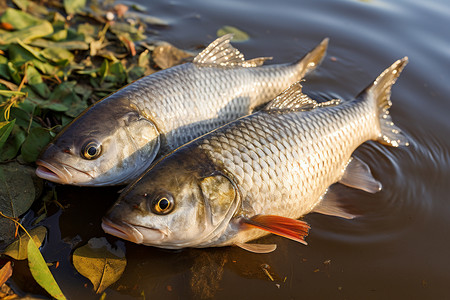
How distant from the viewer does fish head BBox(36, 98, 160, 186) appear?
2893 millimetres

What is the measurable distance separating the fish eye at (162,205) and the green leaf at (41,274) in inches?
28.4

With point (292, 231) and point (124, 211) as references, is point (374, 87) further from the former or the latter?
point (124, 211)

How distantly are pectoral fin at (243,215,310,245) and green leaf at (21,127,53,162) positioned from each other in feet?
5.96

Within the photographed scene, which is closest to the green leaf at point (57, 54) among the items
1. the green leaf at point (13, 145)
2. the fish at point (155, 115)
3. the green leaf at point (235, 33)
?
the green leaf at point (13, 145)

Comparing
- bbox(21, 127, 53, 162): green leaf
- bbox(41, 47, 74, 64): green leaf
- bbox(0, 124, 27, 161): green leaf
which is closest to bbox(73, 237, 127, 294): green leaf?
bbox(21, 127, 53, 162): green leaf

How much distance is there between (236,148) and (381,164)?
6.07 feet

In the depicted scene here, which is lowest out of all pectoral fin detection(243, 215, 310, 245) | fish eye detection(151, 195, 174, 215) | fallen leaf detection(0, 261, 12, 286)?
fallen leaf detection(0, 261, 12, 286)

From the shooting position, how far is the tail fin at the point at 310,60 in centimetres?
457

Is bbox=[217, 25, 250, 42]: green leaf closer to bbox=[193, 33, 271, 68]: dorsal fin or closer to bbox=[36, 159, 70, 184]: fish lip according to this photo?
bbox=[193, 33, 271, 68]: dorsal fin

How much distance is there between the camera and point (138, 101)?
3381mm

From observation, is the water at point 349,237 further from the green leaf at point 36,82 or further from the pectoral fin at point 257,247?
the green leaf at point 36,82

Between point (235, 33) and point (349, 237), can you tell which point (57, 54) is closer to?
point (235, 33)

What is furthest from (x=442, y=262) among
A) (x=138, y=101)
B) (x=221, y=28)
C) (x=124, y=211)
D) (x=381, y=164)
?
(x=221, y=28)

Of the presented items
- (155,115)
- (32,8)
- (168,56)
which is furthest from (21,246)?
(32,8)
